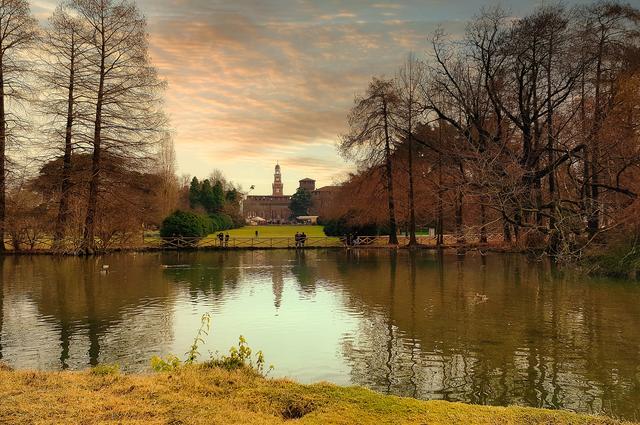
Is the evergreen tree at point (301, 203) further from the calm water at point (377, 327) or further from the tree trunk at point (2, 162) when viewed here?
the calm water at point (377, 327)

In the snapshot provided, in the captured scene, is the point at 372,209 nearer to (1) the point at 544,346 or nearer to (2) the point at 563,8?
(2) the point at 563,8

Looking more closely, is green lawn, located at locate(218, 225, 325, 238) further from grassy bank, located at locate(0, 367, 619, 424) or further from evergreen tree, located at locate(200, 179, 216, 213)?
grassy bank, located at locate(0, 367, 619, 424)

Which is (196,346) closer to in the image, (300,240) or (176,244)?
(176,244)

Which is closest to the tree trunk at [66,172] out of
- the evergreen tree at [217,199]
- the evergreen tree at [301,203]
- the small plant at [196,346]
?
the small plant at [196,346]

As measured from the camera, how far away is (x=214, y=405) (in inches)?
Answer: 221

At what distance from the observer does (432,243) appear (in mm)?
40812

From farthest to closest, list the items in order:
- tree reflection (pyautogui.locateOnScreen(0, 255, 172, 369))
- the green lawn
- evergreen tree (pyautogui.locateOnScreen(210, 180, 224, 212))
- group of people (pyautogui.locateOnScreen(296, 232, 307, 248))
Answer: evergreen tree (pyautogui.locateOnScreen(210, 180, 224, 212)) → the green lawn → group of people (pyautogui.locateOnScreen(296, 232, 307, 248)) → tree reflection (pyautogui.locateOnScreen(0, 255, 172, 369))

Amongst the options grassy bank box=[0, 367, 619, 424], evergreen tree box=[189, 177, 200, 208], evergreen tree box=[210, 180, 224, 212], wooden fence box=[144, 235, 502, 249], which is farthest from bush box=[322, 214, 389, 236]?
grassy bank box=[0, 367, 619, 424]

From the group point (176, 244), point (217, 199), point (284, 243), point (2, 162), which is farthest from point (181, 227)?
point (217, 199)

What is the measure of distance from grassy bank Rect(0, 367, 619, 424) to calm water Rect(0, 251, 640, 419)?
1597mm

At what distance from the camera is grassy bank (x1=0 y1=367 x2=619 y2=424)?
520 cm

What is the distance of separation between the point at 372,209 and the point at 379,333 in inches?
1215

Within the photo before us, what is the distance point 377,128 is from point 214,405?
120ft

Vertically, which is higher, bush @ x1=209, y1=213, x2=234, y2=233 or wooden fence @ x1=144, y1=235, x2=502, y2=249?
bush @ x1=209, y1=213, x2=234, y2=233
